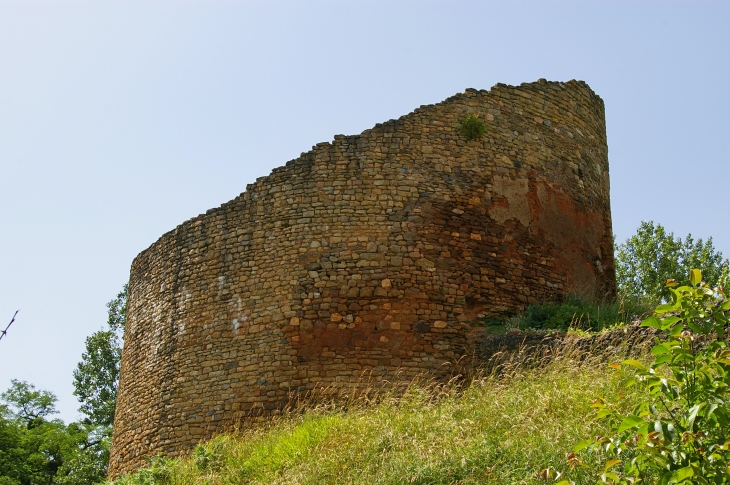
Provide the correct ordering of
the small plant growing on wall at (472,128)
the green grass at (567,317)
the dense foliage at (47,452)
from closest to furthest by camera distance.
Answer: the green grass at (567,317) → the small plant growing on wall at (472,128) → the dense foliage at (47,452)

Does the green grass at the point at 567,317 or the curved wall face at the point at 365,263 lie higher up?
the curved wall face at the point at 365,263

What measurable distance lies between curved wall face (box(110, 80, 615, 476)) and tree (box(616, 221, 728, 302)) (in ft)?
31.1

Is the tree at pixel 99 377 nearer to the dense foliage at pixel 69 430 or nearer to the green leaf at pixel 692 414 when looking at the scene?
the dense foliage at pixel 69 430

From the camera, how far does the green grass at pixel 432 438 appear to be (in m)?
6.50

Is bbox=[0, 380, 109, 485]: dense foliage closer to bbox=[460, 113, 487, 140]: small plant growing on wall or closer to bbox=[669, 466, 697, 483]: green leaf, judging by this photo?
Answer: bbox=[460, 113, 487, 140]: small plant growing on wall

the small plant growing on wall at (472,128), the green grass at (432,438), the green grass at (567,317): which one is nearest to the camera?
the green grass at (432,438)

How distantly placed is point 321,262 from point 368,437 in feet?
11.5

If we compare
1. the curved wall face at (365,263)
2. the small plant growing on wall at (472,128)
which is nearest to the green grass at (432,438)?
the curved wall face at (365,263)

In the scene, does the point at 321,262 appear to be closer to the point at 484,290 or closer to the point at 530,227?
the point at 484,290

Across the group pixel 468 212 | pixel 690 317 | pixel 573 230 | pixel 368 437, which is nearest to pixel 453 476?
pixel 368 437

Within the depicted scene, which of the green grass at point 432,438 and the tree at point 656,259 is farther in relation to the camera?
the tree at point 656,259

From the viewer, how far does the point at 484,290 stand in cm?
1083

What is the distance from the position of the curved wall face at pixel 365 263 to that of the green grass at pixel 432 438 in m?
0.95

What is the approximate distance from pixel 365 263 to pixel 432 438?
380 centimetres
